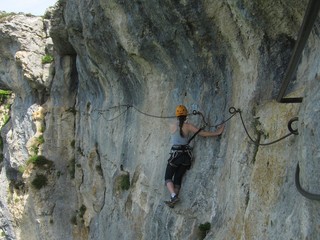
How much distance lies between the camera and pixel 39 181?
21656mm

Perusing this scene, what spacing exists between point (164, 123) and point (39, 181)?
41.0ft

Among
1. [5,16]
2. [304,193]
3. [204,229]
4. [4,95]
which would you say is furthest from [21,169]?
[304,193]

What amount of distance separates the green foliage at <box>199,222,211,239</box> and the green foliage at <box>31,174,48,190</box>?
15.3m

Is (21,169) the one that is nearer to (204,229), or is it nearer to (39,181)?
(39,181)

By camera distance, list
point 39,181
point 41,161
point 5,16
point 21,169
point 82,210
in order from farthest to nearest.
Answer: point 5,16, point 21,169, point 41,161, point 39,181, point 82,210

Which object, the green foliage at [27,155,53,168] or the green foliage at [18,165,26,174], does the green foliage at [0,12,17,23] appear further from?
the green foliage at [18,165,26,174]

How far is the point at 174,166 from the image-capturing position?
9.38 m

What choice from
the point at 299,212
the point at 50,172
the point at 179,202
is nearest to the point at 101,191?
the point at 50,172

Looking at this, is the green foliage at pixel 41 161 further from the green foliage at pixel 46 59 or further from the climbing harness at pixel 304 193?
the climbing harness at pixel 304 193

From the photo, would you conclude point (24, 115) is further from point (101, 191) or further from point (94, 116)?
point (101, 191)

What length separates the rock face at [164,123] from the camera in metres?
5.88

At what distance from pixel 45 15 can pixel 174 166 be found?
→ 18.3 m

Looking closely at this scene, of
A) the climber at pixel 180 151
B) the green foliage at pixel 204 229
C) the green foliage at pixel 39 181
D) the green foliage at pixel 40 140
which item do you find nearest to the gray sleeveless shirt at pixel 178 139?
the climber at pixel 180 151

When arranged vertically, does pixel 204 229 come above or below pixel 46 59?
below
